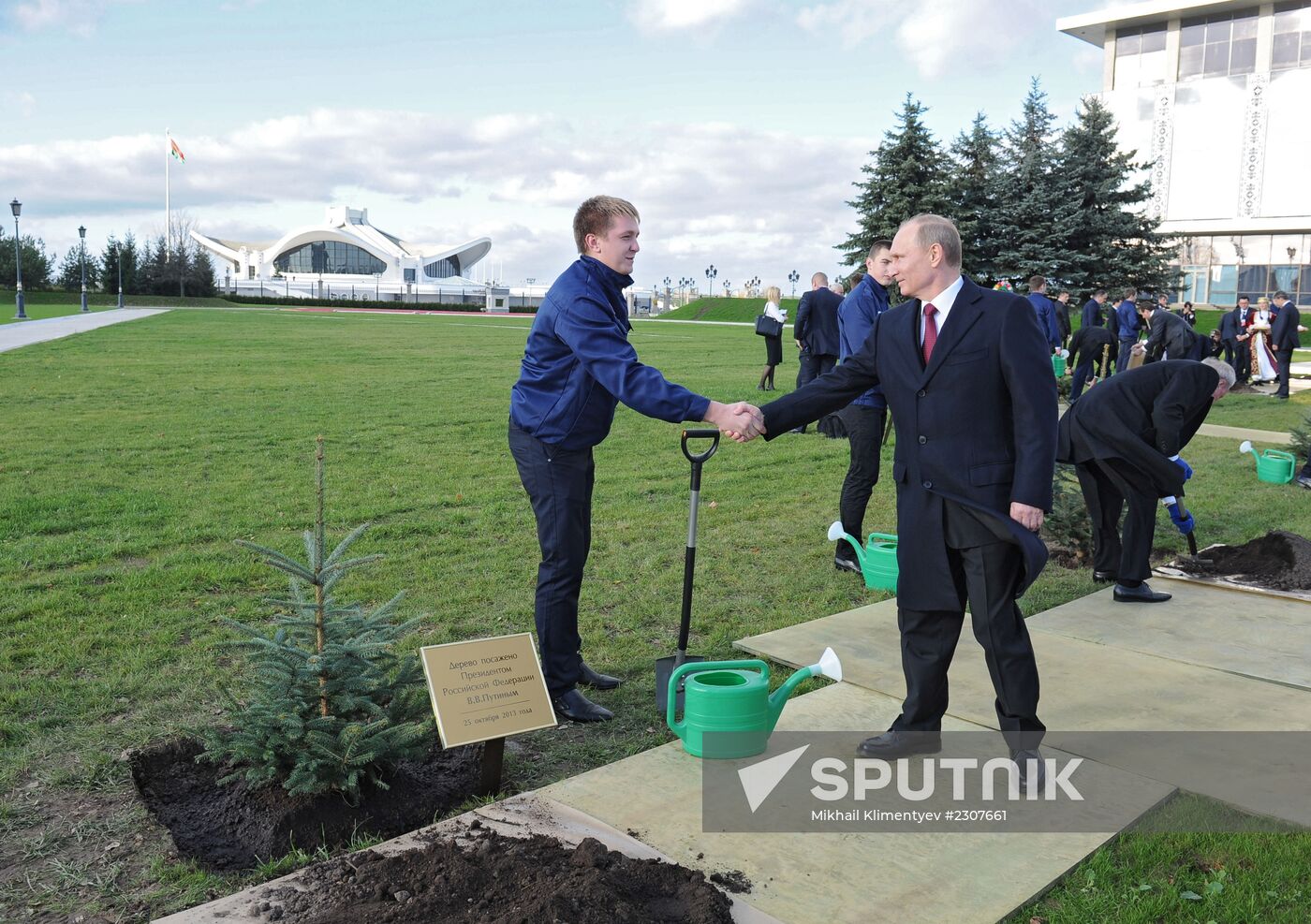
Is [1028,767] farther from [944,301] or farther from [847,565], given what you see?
[847,565]

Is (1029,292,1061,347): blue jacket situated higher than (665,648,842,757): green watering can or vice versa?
(1029,292,1061,347): blue jacket

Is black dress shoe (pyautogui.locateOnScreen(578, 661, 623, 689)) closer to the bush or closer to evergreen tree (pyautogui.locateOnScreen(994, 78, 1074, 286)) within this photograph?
the bush

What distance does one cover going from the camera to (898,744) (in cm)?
402

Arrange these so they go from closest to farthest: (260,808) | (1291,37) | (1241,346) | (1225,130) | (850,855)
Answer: (850,855)
(260,808)
(1241,346)
(1291,37)
(1225,130)

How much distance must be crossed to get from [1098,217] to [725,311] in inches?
1270

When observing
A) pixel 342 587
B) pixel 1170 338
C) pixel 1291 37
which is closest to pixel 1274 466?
pixel 1170 338

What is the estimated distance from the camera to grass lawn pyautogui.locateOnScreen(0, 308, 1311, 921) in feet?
10.8

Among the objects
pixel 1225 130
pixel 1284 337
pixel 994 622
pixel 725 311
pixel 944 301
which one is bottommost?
pixel 994 622

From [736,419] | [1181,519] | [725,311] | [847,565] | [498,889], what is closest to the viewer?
[498,889]

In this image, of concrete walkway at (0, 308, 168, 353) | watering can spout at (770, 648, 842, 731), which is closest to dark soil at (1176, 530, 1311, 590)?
watering can spout at (770, 648, 842, 731)

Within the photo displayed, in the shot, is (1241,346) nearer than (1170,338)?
No

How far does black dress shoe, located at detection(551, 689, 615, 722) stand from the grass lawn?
0.29 ft

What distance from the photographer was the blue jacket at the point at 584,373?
4121 mm

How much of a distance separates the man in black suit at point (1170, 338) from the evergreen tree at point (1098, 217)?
19028 millimetres
